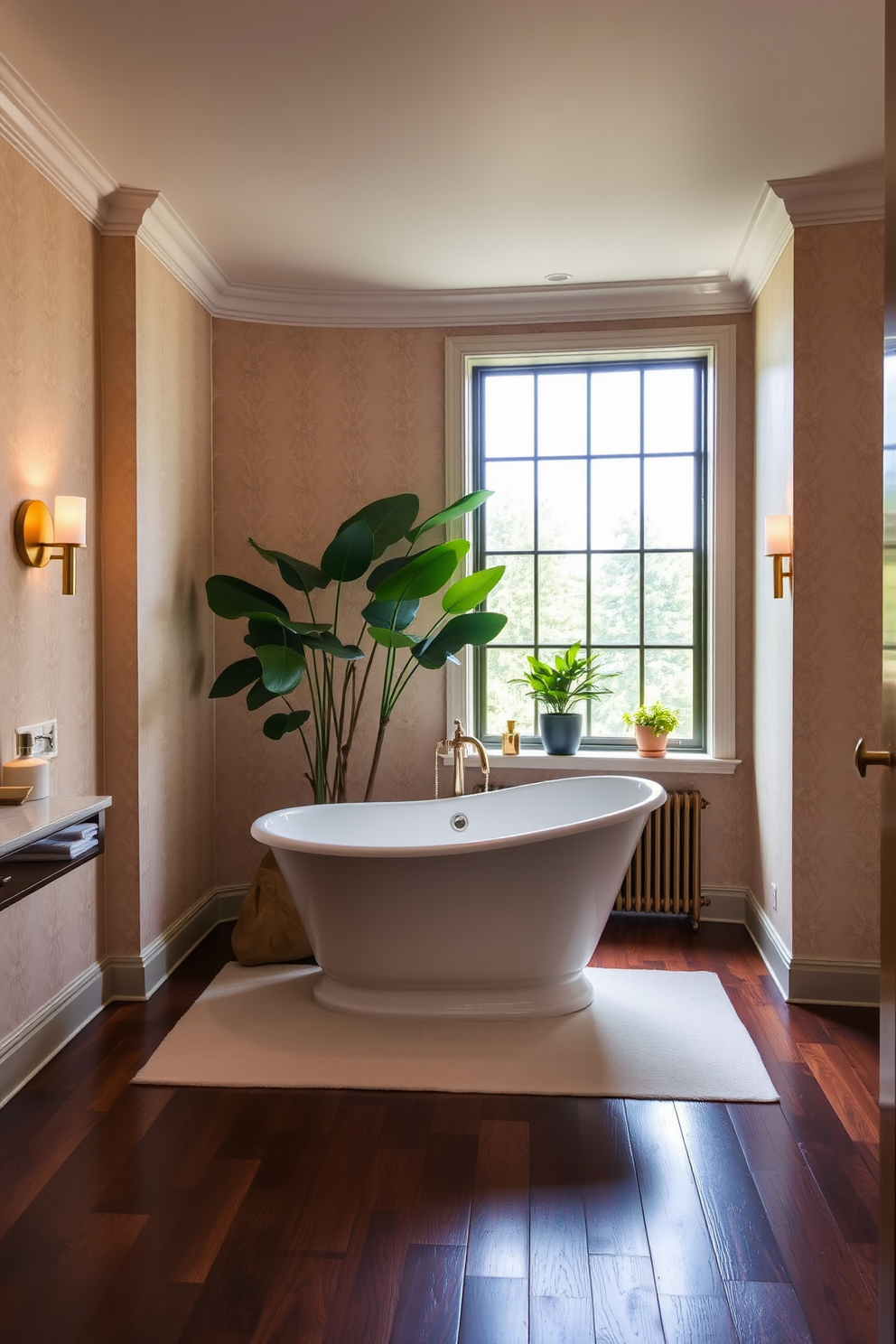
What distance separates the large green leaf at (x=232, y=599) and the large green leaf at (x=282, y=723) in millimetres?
392

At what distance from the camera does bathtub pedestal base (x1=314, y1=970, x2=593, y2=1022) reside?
10.7 ft

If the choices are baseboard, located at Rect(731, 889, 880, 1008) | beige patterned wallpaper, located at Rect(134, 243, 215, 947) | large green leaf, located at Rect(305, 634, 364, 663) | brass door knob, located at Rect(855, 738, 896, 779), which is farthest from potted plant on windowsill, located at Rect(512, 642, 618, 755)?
brass door knob, located at Rect(855, 738, 896, 779)

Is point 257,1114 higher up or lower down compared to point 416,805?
lower down

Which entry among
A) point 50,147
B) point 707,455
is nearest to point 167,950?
point 50,147

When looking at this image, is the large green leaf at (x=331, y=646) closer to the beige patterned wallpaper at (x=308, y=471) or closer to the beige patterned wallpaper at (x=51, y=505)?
the beige patterned wallpaper at (x=308, y=471)

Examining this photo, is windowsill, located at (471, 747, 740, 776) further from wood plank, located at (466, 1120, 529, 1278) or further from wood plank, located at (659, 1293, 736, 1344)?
wood plank, located at (659, 1293, 736, 1344)

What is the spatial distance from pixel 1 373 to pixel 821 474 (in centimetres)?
258

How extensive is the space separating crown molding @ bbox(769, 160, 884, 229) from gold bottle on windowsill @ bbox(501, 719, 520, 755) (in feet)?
7.41

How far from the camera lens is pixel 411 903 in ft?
10.4

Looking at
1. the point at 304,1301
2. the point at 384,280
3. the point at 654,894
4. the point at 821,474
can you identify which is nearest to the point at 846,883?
the point at 654,894

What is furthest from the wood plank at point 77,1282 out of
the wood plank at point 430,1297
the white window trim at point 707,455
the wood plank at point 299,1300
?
the white window trim at point 707,455

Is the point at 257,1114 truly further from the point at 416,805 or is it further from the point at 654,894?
the point at 654,894

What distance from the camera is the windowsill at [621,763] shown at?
4.39 metres

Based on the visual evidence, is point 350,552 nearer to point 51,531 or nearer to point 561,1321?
point 51,531
